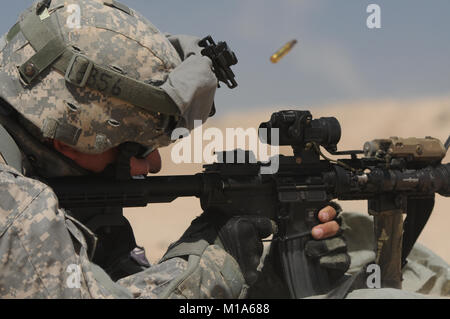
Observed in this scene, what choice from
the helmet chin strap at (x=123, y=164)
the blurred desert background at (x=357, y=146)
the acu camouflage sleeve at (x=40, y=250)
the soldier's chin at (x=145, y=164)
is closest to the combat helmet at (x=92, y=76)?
the helmet chin strap at (x=123, y=164)

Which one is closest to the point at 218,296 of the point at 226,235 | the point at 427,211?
the point at 226,235

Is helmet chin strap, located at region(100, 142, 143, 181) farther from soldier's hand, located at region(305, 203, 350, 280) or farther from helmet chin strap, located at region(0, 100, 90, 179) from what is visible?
soldier's hand, located at region(305, 203, 350, 280)

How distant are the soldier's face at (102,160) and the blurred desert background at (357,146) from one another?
11.8 feet

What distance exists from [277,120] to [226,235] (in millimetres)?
846

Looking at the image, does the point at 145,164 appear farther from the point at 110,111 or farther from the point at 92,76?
the point at 92,76

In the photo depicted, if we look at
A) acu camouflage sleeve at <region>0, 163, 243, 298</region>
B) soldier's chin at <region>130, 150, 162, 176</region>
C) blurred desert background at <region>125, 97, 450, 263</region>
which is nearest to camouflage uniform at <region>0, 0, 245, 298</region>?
acu camouflage sleeve at <region>0, 163, 243, 298</region>

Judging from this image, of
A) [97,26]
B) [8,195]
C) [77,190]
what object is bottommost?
[77,190]

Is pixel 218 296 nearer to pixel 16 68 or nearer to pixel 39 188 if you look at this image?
pixel 39 188

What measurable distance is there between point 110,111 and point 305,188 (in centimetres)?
140

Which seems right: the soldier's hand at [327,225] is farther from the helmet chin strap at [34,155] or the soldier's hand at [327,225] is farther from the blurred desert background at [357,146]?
the blurred desert background at [357,146]

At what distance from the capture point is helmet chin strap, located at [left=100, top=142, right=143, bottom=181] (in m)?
3.76

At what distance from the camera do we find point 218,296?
339 centimetres

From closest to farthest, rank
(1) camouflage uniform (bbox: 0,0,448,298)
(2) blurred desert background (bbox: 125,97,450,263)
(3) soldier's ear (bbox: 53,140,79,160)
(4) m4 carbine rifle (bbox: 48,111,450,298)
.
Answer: (1) camouflage uniform (bbox: 0,0,448,298), (3) soldier's ear (bbox: 53,140,79,160), (4) m4 carbine rifle (bbox: 48,111,450,298), (2) blurred desert background (bbox: 125,97,450,263)

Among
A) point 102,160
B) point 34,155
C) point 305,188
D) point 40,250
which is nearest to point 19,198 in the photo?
point 40,250
